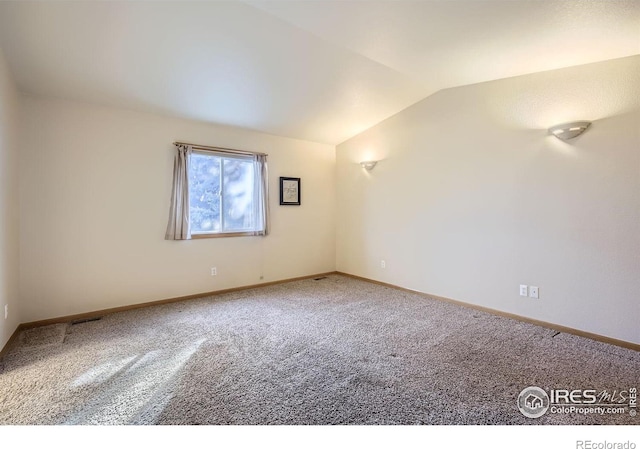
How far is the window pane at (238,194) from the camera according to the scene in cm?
455

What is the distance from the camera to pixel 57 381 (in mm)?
2137

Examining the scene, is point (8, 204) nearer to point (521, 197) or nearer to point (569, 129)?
point (521, 197)

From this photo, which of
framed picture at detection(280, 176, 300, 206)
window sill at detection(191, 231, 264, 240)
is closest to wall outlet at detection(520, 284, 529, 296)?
framed picture at detection(280, 176, 300, 206)

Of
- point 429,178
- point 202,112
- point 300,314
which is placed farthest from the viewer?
point 429,178

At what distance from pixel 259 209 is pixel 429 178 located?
8.18ft

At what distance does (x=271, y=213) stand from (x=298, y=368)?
299 centimetres

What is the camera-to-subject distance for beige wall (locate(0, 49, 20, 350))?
2557mm

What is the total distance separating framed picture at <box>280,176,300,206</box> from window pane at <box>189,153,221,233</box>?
1.03 meters

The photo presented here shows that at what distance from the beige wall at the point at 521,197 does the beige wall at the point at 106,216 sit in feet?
7.58

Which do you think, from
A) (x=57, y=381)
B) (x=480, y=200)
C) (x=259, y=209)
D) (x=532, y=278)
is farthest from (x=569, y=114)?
(x=57, y=381)

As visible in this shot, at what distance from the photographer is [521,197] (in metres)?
3.38

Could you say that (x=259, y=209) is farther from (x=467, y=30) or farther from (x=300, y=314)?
(x=467, y=30)

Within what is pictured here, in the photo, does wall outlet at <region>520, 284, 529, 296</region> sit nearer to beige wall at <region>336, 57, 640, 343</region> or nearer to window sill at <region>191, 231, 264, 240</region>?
beige wall at <region>336, 57, 640, 343</region>

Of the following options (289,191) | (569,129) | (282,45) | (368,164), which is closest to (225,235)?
(289,191)
